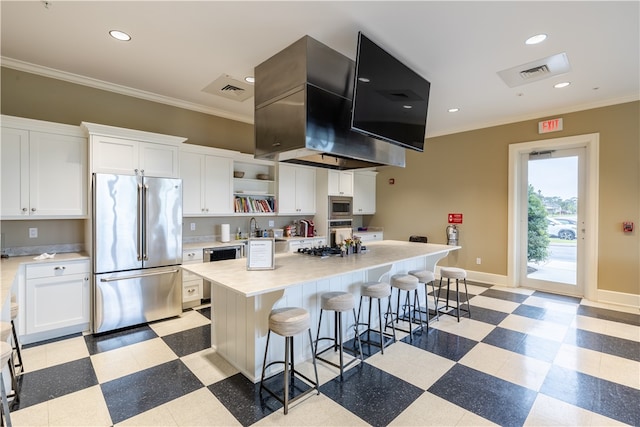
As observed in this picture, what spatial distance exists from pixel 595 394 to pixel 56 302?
4778mm

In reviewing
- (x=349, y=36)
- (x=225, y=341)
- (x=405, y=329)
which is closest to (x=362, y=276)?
(x=405, y=329)

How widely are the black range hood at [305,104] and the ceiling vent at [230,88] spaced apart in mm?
843

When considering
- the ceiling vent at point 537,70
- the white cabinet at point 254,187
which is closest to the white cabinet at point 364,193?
the white cabinet at point 254,187

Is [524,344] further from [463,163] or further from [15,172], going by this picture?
[15,172]

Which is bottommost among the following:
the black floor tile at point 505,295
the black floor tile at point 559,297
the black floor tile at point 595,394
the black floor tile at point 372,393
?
the black floor tile at point 595,394

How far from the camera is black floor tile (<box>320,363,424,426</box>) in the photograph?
2.02 meters

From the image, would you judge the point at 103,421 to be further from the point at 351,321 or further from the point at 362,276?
the point at 362,276

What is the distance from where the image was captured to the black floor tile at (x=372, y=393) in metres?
2.02

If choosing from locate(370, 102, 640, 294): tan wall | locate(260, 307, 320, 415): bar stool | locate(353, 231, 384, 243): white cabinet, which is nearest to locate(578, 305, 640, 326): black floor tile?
locate(370, 102, 640, 294): tan wall

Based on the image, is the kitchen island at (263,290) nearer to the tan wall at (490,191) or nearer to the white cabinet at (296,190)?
the white cabinet at (296,190)

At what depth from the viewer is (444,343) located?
306 centimetres

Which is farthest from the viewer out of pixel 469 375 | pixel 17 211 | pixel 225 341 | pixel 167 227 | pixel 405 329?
pixel 167 227

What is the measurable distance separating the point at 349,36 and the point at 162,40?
1.70 meters

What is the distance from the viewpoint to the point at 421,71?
3.39m
